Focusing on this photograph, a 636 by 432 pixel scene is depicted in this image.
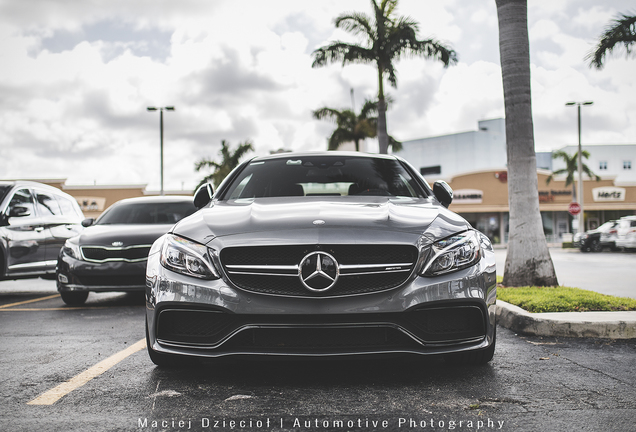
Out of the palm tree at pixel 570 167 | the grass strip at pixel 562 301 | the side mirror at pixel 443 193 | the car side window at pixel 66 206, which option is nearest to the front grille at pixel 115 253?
the car side window at pixel 66 206

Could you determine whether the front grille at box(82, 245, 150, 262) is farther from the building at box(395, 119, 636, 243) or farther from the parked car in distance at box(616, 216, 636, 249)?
the building at box(395, 119, 636, 243)

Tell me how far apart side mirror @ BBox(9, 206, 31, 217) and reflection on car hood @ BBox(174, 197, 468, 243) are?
6.26 m

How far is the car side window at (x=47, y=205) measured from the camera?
9.67m

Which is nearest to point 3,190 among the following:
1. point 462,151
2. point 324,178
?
point 324,178

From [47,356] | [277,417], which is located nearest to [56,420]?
[277,417]

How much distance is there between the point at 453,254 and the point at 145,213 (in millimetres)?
6576

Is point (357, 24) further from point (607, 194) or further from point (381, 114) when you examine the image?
point (607, 194)

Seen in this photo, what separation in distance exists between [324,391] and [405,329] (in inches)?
22.9

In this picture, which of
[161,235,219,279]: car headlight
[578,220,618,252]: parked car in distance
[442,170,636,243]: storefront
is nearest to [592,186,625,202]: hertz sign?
[442,170,636,243]: storefront

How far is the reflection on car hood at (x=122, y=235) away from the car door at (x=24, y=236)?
1.73 m

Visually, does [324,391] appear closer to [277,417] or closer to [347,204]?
[277,417]

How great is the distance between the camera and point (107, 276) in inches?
286

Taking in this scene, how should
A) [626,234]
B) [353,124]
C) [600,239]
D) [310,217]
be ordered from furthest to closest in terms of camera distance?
[600,239] < [353,124] < [626,234] < [310,217]

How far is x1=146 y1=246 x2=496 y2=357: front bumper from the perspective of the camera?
3.11 meters
